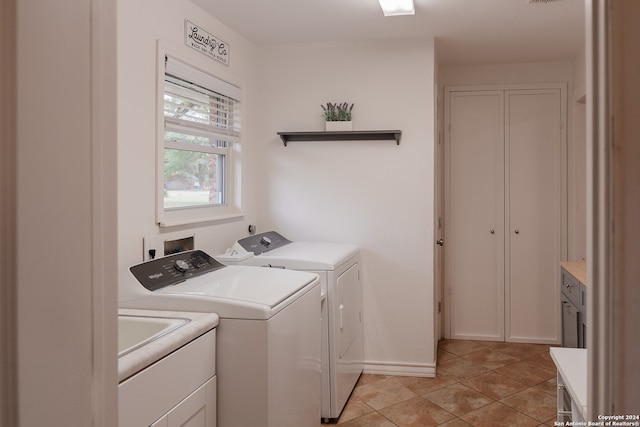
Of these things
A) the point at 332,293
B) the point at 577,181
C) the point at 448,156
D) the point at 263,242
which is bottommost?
the point at 332,293

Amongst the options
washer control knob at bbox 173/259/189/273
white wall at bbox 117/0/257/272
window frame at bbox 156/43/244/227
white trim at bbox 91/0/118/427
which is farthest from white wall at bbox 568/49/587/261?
white trim at bbox 91/0/118/427

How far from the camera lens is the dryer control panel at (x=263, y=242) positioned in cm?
315

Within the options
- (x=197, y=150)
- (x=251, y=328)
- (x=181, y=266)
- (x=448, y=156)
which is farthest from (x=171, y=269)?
(x=448, y=156)

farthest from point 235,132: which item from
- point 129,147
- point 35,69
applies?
point 35,69

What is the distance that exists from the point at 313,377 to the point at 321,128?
193 centimetres

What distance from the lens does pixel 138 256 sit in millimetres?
2436

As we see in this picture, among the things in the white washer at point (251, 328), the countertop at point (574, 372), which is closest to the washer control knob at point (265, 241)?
the white washer at point (251, 328)

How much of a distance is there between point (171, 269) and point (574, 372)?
1.65 m

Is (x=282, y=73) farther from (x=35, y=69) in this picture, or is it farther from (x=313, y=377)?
(x=35, y=69)

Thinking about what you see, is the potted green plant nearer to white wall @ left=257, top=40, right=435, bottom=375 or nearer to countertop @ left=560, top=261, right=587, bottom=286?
white wall @ left=257, top=40, right=435, bottom=375

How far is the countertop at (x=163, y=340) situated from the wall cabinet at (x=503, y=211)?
3059 millimetres

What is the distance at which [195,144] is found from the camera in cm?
304

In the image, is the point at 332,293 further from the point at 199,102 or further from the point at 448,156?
the point at 448,156
